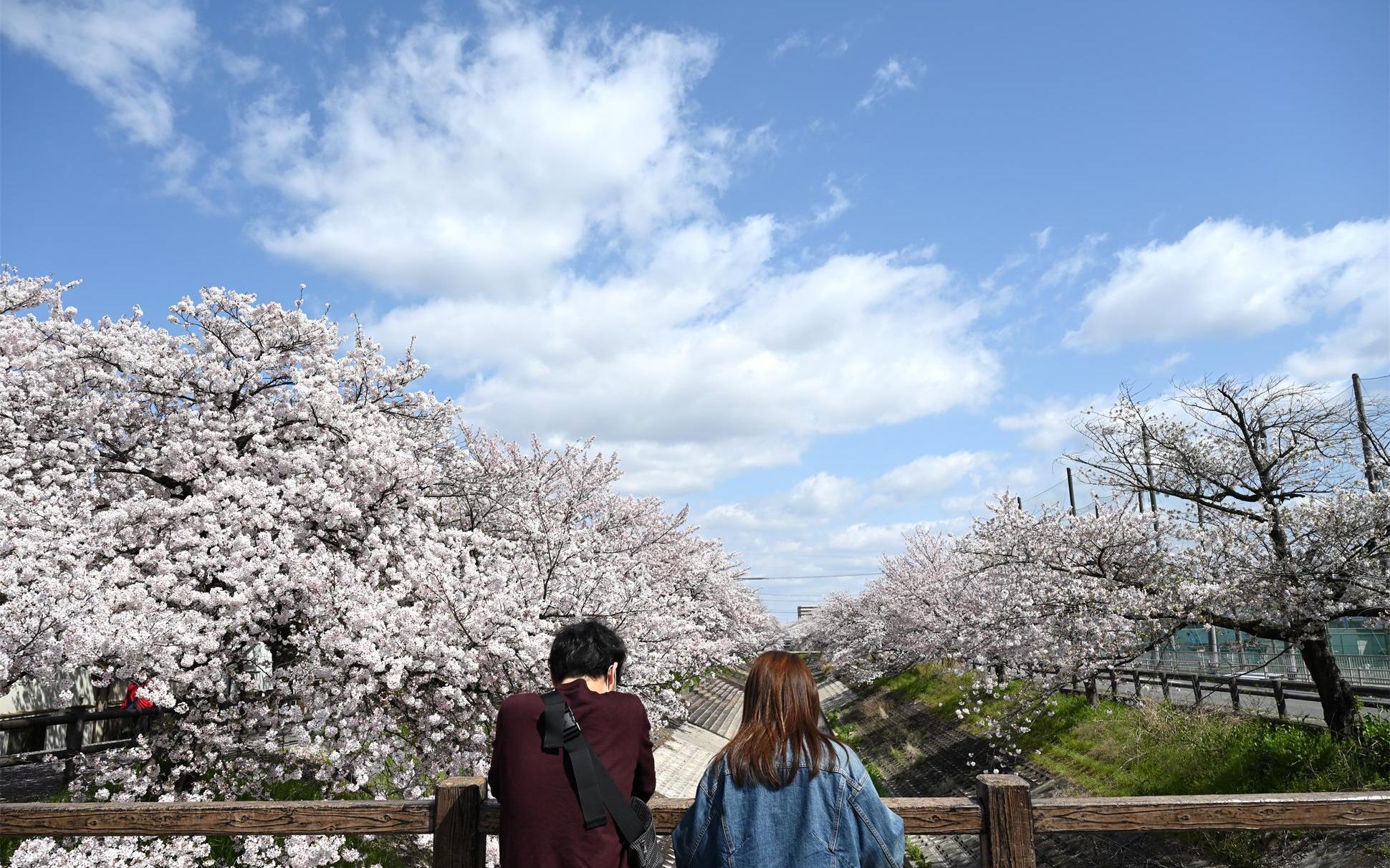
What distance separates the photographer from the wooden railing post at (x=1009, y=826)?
12.3 feet

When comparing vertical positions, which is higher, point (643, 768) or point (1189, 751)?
point (643, 768)

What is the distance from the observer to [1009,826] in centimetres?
378

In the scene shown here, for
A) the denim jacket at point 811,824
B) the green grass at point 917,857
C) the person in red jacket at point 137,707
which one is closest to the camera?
the denim jacket at point 811,824

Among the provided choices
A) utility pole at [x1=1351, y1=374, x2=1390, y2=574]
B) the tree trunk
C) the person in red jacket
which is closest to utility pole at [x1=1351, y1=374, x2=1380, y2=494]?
utility pole at [x1=1351, y1=374, x2=1390, y2=574]

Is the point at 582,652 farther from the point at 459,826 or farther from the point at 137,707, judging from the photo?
the point at 137,707

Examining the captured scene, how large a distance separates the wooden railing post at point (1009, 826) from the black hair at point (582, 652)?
1770mm

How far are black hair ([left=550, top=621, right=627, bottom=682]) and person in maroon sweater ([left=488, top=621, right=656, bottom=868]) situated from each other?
2 cm

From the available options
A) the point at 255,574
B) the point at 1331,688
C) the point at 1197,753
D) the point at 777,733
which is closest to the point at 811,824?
the point at 777,733

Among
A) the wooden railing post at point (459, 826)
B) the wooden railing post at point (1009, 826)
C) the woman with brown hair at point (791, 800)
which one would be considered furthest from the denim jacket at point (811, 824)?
Result: the wooden railing post at point (459, 826)

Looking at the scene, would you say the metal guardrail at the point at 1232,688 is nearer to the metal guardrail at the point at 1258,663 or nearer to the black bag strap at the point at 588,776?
the metal guardrail at the point at 1258,663

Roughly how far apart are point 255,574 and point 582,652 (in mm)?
6912

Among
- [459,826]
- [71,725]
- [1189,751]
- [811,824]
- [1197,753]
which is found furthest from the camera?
[1189,751]

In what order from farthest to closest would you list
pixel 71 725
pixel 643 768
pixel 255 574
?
1. pixel 71 725
2. pixel 255 574
3. pixel 643 768

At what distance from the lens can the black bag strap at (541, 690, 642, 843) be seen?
3.16 m
